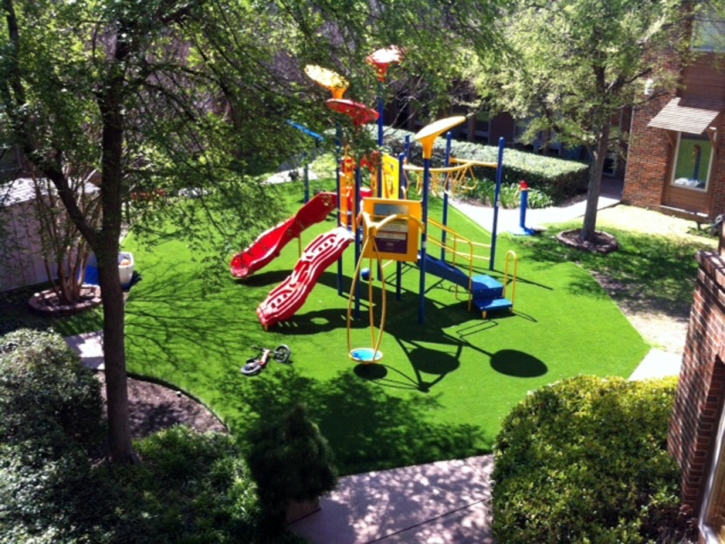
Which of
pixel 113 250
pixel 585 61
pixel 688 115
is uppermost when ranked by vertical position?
pixel 585 61

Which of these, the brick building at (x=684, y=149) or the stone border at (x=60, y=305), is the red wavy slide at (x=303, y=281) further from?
the brick building at (x=684, y=149)

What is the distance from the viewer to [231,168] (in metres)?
7.48

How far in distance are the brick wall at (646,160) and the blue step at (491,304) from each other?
27.2 feet

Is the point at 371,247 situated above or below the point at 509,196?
above

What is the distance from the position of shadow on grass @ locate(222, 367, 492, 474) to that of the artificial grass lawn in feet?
0.06

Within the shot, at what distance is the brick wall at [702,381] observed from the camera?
5836 mm

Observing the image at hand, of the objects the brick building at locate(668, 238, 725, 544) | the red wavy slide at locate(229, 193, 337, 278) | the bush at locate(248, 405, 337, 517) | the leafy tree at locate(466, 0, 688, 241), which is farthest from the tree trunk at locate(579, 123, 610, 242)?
the bush at locate(248, 405, 337, 517)

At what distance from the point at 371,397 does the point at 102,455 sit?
3.48 m

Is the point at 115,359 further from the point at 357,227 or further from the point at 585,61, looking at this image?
the point at 585,61

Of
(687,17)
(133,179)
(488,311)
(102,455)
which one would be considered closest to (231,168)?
(133,179)

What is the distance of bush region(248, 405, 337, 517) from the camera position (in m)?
6.86

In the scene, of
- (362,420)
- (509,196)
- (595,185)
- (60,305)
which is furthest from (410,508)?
(509,196)

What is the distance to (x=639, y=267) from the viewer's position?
14930mm

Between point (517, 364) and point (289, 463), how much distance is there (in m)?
5.04
